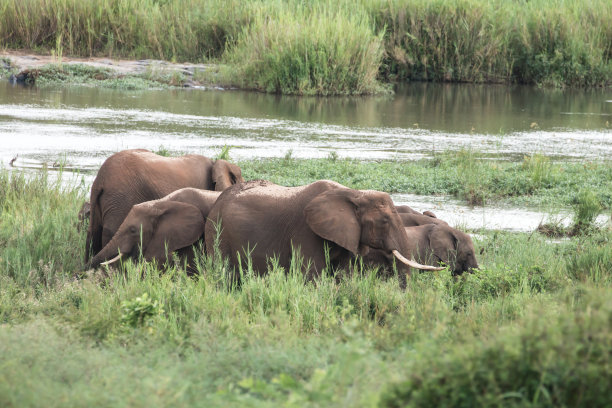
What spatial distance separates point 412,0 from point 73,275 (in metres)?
23.6

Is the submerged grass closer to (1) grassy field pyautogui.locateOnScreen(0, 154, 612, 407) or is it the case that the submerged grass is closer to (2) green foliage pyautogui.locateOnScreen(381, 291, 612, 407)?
(1) grassy field pyautogui.locateOnScreen(0, 154, 612, 407)

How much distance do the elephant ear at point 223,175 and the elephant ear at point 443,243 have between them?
213 cm

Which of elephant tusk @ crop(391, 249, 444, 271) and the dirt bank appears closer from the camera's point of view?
elephant tusk @ crop(391, 249, 444, 271)

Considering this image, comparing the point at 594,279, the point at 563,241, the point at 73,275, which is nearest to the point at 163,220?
the point at 73,275

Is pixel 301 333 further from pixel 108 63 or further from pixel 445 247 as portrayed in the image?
pixel 108 63

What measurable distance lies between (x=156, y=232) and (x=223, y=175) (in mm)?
1488

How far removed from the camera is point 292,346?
4914 millimetres

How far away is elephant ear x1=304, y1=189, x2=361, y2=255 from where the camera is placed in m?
7.20

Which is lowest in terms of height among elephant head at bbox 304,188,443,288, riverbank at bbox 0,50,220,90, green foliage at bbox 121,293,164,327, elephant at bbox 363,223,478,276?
elephant at bbox 363,223,478,276

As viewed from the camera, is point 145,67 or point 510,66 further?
point 510,66

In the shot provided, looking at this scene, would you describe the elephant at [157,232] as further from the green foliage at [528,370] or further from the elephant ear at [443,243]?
the green foliage at [528,370]

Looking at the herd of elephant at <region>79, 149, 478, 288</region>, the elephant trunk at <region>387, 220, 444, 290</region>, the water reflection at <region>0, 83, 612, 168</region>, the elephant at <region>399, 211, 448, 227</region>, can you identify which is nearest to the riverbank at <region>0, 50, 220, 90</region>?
the water reflection at <region>0, 83, 612, 168</region>

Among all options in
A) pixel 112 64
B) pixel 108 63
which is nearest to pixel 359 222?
pixel 112 64

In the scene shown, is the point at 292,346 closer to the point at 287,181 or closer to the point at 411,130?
the point at 287,181
